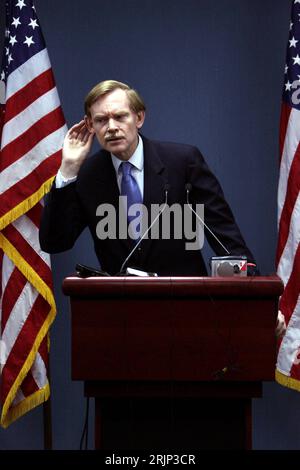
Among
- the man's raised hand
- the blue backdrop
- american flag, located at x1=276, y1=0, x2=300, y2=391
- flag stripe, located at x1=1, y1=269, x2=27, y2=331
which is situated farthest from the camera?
the blue backdrop

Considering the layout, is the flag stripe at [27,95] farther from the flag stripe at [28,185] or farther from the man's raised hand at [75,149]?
the man's raised hand at [75,149]

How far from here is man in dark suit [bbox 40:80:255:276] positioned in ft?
8.17

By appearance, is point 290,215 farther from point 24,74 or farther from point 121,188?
point 24,74

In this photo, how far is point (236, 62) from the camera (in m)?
3.85

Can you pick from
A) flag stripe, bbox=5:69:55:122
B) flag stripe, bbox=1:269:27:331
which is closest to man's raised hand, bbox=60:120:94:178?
flag stripe, bbox=5:69:55:122

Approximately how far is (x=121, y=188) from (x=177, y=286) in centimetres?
79

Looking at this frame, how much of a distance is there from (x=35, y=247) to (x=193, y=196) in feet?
3.52

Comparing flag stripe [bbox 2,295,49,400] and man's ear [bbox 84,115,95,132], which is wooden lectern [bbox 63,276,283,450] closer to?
man's ear [bbox 84,115,95,132]

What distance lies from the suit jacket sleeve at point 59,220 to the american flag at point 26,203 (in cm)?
86

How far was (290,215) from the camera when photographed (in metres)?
3.40

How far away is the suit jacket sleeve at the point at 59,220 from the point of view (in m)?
2.47

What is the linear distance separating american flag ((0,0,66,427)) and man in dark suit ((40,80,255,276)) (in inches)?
31.7
